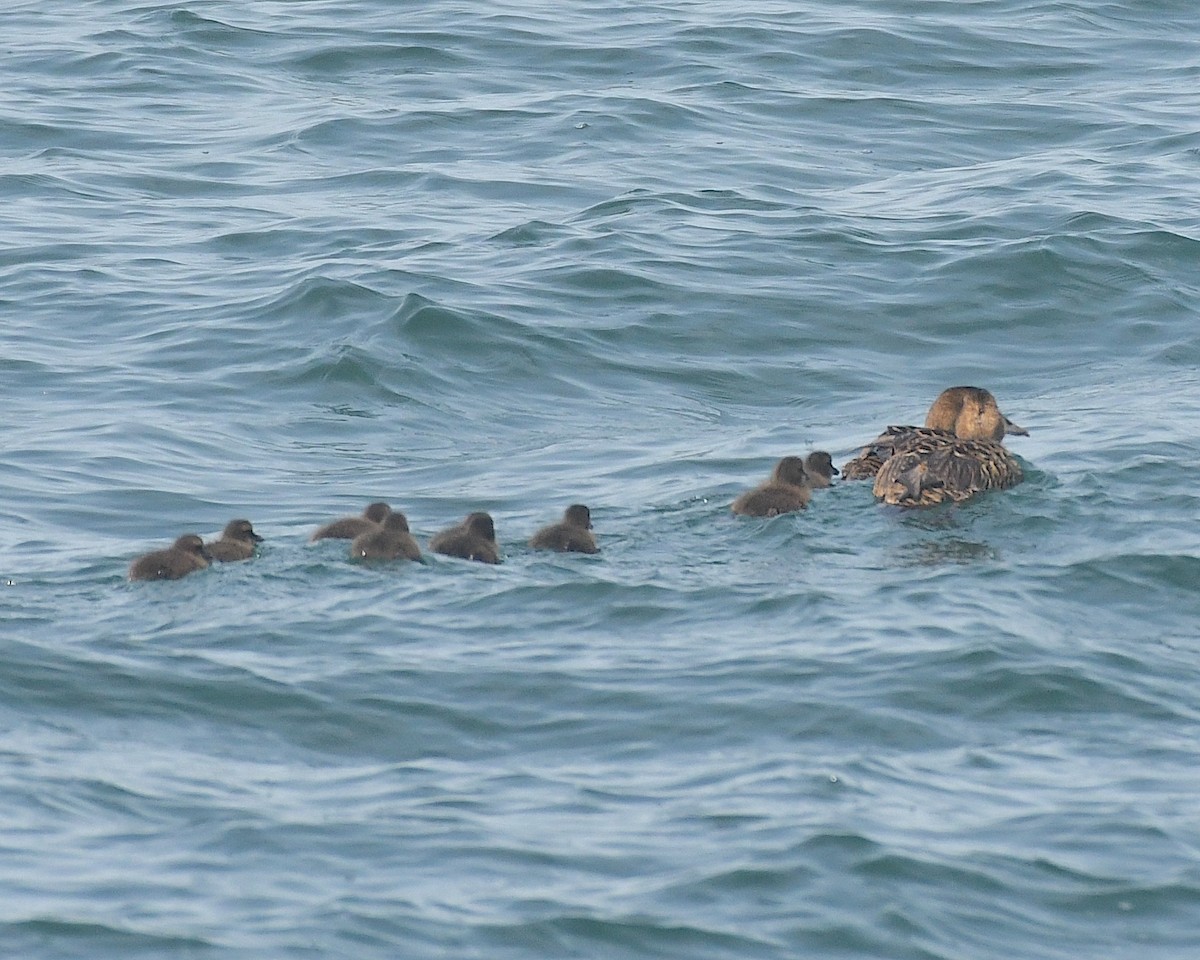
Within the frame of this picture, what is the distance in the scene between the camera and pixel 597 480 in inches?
435

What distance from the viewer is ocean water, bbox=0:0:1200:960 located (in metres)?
6.24

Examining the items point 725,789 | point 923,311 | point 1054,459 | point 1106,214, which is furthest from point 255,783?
point 1106,214

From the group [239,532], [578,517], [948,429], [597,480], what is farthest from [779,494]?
[239,532]

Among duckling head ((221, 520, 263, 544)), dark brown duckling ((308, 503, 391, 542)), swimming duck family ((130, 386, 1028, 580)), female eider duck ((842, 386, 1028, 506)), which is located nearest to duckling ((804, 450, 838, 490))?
swimming duck family ((130, 386, 1028, 580))

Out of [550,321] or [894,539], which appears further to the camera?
[550,321]

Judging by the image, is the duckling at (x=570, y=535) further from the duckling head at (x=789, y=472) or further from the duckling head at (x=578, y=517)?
the duckling head at (x=789, y=472)

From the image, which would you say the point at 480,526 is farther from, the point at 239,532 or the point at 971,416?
the point at 971,416

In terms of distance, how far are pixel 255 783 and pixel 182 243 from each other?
30.8ft

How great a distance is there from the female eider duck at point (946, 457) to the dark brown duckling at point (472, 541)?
74.4 inches

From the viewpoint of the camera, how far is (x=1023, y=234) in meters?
15.5

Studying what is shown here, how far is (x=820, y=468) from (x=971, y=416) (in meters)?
0.88

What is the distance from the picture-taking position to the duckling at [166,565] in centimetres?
873

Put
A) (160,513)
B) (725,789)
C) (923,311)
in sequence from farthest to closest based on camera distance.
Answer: (923,311) < (160,513) < (725,789)

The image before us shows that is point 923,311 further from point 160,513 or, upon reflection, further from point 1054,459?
point 160,513
